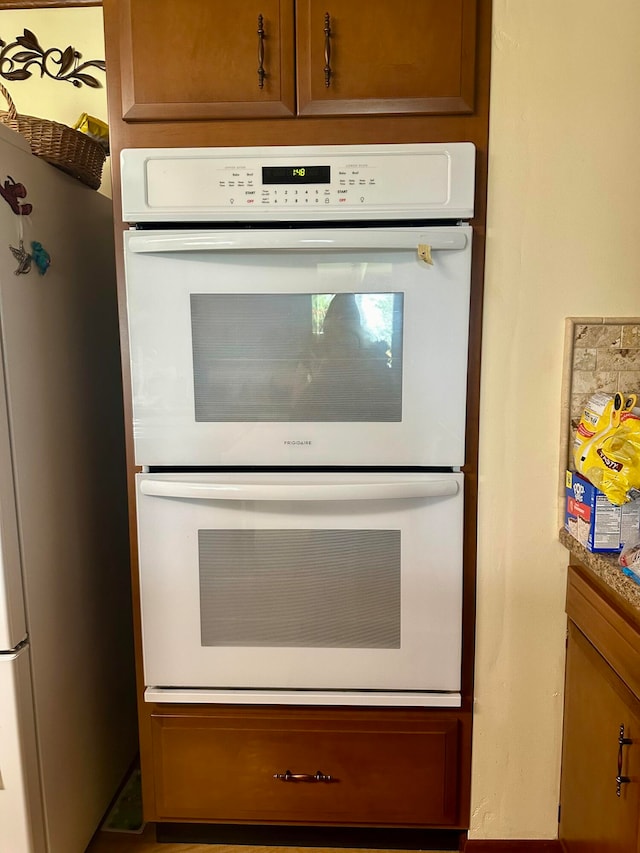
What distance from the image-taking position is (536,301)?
114cm

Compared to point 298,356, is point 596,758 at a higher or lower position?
lower

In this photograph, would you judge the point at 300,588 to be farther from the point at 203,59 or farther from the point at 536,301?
the point at 203,59

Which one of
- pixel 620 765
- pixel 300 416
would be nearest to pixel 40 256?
pixel 300 416

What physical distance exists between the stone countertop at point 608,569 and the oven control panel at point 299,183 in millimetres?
674

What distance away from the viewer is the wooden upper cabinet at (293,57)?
1067 millimetres

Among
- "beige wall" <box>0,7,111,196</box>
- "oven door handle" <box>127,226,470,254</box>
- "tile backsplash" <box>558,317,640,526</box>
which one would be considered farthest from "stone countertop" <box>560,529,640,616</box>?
"beige wall" <box>0,7,111,196</box>

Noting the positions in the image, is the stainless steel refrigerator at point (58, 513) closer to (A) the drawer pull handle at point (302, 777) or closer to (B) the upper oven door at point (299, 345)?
(B) the upper oven door at point (299, 345)

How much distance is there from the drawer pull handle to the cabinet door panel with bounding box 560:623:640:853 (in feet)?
1.69

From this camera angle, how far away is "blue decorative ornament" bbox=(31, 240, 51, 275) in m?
1.13

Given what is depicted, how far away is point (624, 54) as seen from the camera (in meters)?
1.07

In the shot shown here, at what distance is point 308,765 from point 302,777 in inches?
1.2

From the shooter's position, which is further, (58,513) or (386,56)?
(58,513)

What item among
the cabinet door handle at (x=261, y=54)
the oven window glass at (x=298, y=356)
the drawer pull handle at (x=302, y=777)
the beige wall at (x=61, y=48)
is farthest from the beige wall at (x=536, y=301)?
the beige wall at (x=61, y=48)

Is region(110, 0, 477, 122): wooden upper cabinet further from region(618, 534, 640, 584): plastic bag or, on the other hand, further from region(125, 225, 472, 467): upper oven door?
region(618, 534, 640, 584): plastic bag
